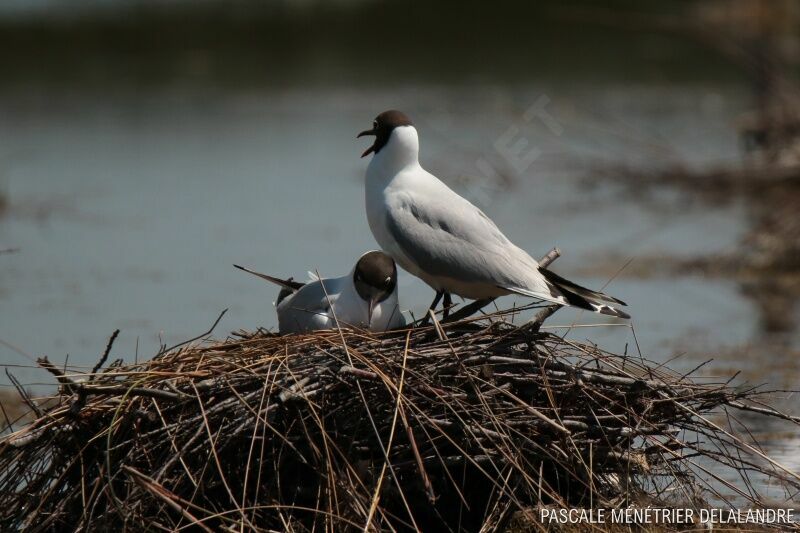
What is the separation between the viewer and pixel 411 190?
6.01 metres

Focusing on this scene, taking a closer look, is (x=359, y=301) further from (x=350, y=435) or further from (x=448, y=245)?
(x=350, y=435)

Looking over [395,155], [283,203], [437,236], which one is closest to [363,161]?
[283,203]

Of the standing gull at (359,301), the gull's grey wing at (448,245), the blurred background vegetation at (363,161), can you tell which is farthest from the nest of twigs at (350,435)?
the blurred background vegetation at (363,161)

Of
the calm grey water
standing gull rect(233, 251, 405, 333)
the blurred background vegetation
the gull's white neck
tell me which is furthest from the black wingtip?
the calm grey water

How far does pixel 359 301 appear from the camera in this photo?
584 cm

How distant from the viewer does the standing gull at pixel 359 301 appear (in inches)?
228

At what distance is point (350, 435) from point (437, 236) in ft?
3.40

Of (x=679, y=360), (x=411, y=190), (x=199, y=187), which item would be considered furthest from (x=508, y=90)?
(x=411, y=190)

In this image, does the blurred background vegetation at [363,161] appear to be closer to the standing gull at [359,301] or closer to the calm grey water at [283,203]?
the calm grey water at [283,203]

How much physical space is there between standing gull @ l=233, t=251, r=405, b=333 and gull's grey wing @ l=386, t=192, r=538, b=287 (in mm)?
144

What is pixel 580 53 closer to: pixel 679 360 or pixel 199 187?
pixel 199 187

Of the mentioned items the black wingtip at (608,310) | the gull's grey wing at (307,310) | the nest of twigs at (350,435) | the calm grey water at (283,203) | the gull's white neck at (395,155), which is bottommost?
the nest of twigs at (350,435)

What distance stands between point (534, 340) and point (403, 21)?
77.6 ft

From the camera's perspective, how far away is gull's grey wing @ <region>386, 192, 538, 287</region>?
5875 millimetres
